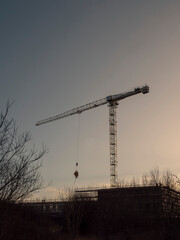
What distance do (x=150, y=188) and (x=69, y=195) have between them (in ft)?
39.8

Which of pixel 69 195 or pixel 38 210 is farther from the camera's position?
pixel 69 195

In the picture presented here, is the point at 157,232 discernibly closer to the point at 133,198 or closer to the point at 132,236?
the point at 132,236

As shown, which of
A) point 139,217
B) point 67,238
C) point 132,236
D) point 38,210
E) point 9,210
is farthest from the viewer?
point 38,210

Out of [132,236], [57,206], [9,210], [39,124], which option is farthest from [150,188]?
[39,124]

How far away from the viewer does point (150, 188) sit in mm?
30797

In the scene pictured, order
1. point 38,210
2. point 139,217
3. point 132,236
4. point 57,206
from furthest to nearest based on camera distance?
point 57,206 < point 38,210 < point 139,217 < point 132,236

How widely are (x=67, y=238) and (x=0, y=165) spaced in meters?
23.6

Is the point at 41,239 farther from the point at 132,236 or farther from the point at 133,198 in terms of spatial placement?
the point at 133,198

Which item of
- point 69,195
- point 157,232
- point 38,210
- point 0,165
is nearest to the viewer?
point 0,165

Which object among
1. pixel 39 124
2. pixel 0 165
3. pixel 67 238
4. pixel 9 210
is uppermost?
pixel 39 124

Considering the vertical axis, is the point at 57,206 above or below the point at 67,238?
above

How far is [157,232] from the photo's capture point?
68.3ft

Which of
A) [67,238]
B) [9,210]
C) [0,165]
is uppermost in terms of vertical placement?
[0,165]

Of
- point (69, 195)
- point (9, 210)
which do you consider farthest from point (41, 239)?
point (9, 210)
